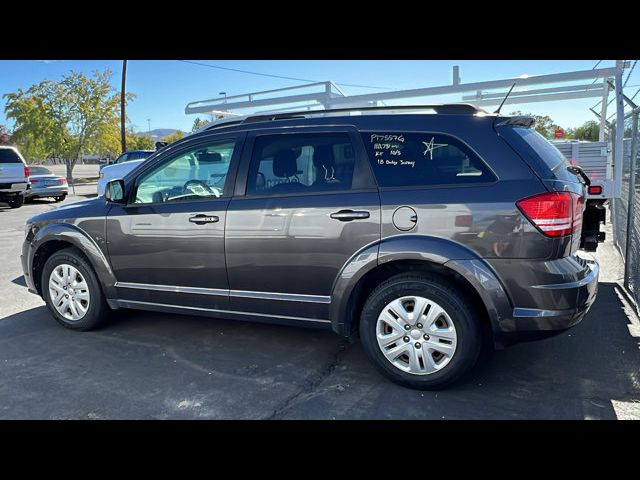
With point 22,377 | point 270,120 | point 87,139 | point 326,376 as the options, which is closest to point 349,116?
point 270,120

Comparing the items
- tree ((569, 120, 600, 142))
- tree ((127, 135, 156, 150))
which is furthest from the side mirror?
tree ((127, 135, 156, 150))

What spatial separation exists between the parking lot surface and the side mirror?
4.10 feet

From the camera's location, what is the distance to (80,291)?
4.43m

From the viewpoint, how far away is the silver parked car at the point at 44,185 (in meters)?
16.2

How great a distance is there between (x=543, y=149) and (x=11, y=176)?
15781 mm

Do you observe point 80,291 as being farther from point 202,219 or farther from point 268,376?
point 268,376

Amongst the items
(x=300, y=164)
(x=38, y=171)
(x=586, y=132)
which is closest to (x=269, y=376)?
(x=300, y=164)

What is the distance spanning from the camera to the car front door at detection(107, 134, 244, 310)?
3793mm

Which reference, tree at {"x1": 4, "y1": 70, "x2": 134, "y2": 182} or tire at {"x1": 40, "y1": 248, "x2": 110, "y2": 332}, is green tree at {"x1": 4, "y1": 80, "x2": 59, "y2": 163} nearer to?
tree at {"x1": 4, "y1": 70, "x2": 134, "y2": 182}

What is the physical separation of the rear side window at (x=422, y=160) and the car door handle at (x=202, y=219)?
1.31m

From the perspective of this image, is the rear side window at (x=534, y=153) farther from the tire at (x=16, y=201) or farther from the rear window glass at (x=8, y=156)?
the tire at (x=16, y=201)

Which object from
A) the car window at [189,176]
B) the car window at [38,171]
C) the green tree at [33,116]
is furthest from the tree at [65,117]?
the car window at [189,176]

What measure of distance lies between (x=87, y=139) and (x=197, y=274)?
3103 centimetres
